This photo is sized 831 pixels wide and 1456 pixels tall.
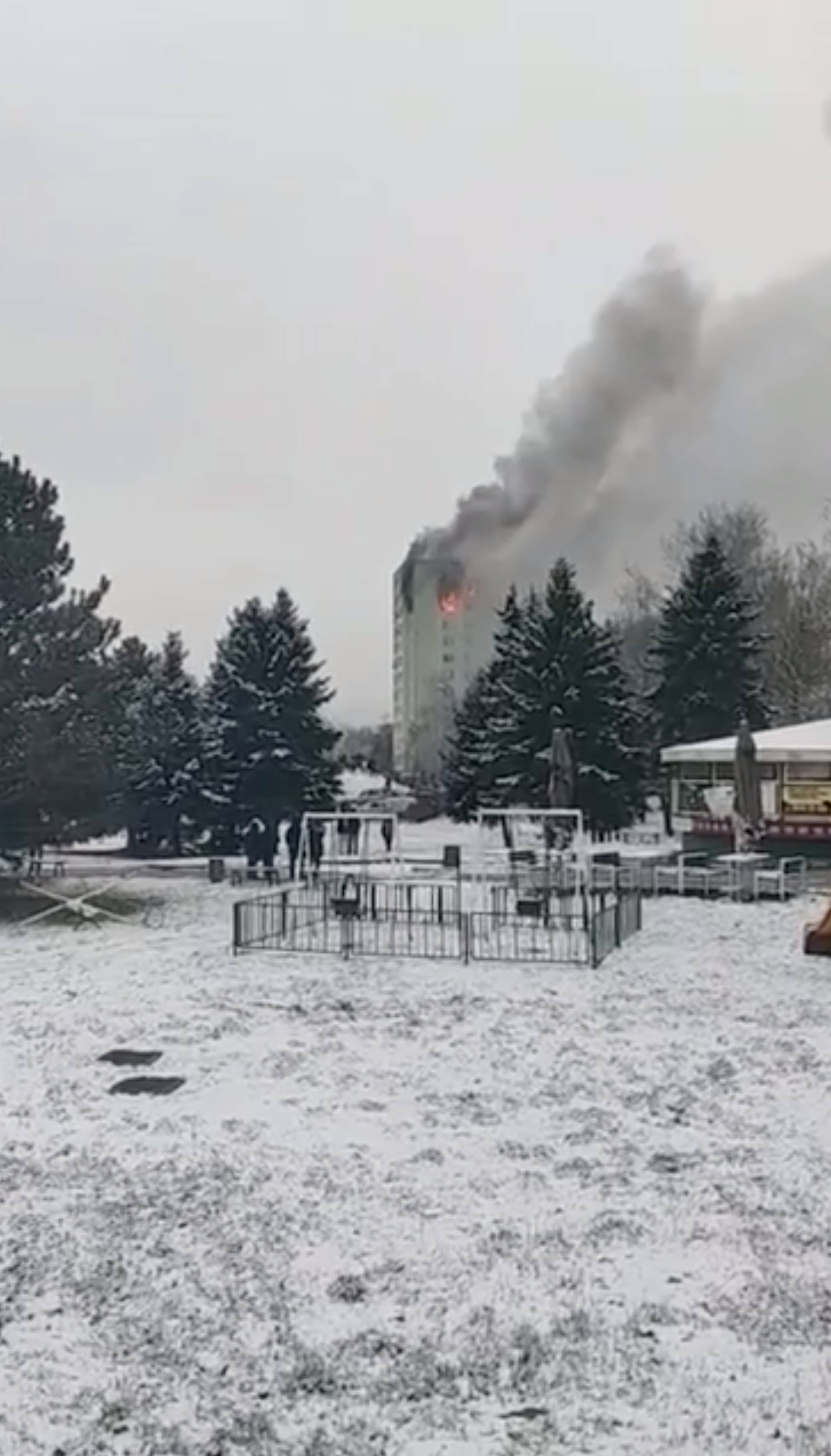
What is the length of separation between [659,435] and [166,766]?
6362cm

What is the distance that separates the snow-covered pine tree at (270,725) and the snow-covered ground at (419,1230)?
16.9 metres

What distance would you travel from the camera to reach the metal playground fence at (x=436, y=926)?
1571 centimetres

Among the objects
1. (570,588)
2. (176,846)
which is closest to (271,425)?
(570,588)

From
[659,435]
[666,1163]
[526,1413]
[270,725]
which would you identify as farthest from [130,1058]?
[659,435]

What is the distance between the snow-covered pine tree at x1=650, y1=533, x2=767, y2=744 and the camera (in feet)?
123

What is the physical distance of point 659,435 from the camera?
87.8 meters

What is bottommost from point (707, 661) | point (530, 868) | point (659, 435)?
point (530, 868)

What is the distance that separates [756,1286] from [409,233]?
23939 millimetres

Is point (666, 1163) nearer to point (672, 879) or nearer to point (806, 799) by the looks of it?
point (672, 879)

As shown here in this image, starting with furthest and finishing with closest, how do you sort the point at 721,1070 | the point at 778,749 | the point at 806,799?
1. the point at 806,799
2. the point at 778,749
3. the point at 721,1070

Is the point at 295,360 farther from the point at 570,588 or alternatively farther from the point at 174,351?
the point at 570,588

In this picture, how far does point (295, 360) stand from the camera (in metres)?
28.3

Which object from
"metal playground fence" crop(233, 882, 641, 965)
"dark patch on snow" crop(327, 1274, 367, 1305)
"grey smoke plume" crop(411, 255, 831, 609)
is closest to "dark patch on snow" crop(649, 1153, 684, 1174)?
"dark patch on snow" crop(327, 1274, 367, 1305)

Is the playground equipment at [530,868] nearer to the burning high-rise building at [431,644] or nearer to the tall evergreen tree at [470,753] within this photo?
the tall evergreen tree at [470,753]
